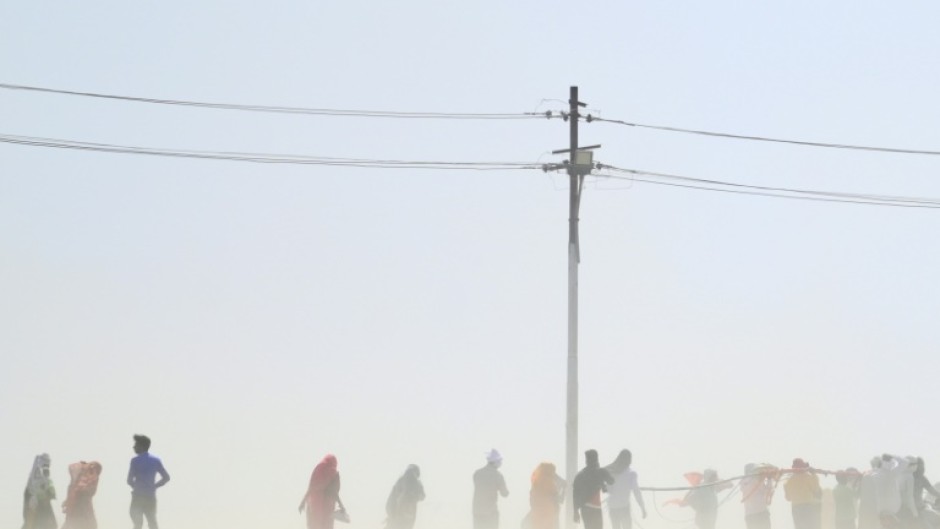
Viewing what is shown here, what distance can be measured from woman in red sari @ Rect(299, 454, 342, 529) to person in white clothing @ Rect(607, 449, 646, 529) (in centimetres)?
520

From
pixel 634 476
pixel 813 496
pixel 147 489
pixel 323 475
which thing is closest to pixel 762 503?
pixel 813 496

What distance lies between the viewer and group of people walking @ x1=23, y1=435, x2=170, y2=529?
29.6 m

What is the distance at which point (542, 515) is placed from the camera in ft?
112

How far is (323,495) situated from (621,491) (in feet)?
18.6

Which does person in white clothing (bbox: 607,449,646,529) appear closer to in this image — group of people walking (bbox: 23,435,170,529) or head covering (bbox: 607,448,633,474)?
head covering (bbox: 607,448,633,474)

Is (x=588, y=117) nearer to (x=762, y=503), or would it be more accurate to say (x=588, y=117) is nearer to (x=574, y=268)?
(x=574, y=268)

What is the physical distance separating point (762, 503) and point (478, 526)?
5.56 meters

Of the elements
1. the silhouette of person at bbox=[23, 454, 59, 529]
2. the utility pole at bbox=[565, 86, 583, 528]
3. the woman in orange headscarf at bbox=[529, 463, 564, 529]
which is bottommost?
the silhouette of person at bbox=[23, 454, 59, 529]

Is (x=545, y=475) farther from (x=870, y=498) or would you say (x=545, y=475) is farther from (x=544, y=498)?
(x=870, y=498)

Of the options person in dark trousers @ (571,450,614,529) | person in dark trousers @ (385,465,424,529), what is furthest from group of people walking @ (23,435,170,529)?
person in dark trousers @ (571,450,614,529)

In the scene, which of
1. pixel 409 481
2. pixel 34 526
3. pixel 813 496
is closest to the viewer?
pixel 34 526

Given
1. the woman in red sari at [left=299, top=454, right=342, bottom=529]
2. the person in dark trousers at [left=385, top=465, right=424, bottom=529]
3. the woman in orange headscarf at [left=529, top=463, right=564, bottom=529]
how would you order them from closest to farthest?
the woman in red sari at [left=299, top=454, right=342, bottom=529] → the person in dark trousers at [left=385, top=465, right=424, bottom=529] → the woman in orange headscarf at [left=529, top=463, right=564, bottom=529]

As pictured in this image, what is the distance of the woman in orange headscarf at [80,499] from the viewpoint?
97.1ft

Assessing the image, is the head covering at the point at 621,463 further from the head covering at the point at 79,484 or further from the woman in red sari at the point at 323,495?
the head covering at the point at 79,484
